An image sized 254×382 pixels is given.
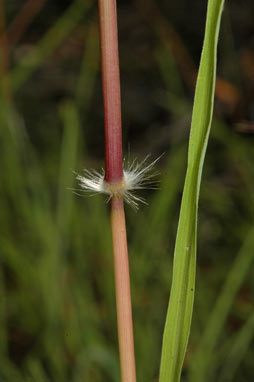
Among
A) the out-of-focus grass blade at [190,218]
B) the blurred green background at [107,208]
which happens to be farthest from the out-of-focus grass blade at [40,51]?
the out-of-focus grass blade at [190,218]

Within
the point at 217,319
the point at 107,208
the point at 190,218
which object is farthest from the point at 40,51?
the point at 190,218

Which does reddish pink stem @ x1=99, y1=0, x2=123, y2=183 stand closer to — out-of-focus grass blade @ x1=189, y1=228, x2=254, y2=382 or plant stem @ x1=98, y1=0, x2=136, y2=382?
→ plant stem @ x1=98, y1=0, x2=136, y2=382

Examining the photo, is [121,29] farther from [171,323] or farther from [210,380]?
[171,323]

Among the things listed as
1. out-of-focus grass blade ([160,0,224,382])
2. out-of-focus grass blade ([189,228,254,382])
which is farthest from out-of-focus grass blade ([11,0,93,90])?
out-of-focus grass blade ([160,0,224,382])

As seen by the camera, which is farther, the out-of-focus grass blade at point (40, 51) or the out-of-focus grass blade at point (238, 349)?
the out-of-focus grass blade at point (40, 51)

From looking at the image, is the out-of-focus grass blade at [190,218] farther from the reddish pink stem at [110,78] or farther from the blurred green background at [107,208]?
the blurred green background at [107,208]

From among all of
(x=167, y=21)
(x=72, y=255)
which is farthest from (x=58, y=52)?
(x=72, y=255)

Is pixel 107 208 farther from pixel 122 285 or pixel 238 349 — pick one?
pixel 122 285
